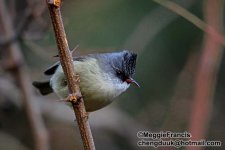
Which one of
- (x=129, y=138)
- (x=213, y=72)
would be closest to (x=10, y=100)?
(x=129, y=138)

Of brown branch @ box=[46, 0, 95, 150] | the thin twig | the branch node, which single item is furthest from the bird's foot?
the thin twig

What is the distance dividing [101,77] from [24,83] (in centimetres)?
117

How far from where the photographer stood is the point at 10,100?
500 cm

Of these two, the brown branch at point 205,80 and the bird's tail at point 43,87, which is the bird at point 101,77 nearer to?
the bird's tail at point 43,87

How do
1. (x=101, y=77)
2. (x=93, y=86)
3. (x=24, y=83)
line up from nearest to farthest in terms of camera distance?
(x=93, y=86), (x=101, y=77), (x=24, y=83)

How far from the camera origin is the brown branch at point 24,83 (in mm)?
4328

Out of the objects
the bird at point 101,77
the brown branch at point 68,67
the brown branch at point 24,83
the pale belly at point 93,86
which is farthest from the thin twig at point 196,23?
the brown branch at point 24,83

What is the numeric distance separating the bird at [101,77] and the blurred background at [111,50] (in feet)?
1.65

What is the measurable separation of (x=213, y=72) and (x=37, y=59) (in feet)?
9.24

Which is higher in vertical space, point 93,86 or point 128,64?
point 128,64

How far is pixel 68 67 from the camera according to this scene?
2.53m

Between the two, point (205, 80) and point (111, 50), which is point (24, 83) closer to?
point (111, 50)

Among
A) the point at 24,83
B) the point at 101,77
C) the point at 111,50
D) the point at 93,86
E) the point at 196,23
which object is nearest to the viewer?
the point at 196,23

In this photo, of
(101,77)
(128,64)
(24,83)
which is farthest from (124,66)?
(24,83)
